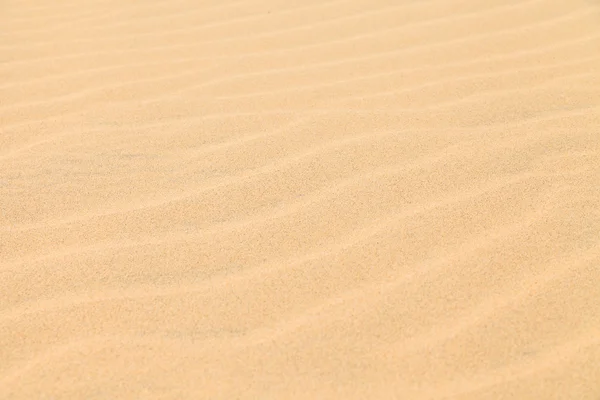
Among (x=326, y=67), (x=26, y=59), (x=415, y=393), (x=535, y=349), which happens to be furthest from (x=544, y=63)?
(x=26, y=59)

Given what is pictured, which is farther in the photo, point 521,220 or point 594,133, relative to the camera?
point 594,133

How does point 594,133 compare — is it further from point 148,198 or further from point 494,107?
point 148,198

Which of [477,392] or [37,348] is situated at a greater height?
[37,348]

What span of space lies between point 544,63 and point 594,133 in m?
0.53

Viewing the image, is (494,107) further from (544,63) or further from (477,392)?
(477,392)

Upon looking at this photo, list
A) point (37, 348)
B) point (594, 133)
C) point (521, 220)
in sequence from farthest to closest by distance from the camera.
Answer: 1. point (594, 133)
2. point (521, 220)
3. point (37, 348)

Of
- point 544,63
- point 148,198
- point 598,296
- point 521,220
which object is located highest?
point 544,63

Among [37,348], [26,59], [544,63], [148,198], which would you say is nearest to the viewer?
[37,348]

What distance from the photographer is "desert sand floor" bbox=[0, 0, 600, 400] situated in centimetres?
170

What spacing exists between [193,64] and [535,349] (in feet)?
6.01

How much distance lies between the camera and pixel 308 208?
7.05 ft

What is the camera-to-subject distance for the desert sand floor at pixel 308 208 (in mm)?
1697

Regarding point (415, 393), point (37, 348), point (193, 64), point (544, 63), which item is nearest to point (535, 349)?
point (415, 393)

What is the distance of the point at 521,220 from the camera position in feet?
6.77
